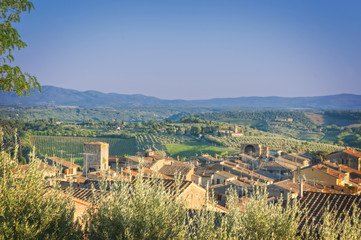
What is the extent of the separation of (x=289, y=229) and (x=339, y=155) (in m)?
39.7

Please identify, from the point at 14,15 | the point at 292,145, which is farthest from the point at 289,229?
the point at 292,145

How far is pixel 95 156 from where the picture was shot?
2820cm

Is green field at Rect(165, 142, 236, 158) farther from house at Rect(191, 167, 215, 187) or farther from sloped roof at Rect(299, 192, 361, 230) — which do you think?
sloped roof at Rect(299, 192, 361, 230)

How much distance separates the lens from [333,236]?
6.12 m

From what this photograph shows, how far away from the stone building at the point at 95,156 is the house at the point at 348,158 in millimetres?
27568

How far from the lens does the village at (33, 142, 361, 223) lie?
921 centimetres

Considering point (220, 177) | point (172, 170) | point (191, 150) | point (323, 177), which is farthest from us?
point (191, 150)

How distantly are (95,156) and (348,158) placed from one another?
1152 inches

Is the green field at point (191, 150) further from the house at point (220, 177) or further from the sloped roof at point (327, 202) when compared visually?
the sloped roof at point (327, 202)

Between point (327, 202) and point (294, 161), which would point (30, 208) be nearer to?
point (327, 202)

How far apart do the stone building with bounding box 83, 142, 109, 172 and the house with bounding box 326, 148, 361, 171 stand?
2757 cm

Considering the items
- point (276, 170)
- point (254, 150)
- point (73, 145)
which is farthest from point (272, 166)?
point (73, 145)

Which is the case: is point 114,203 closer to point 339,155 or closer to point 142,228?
point 142,228

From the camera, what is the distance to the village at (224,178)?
30.2ft
